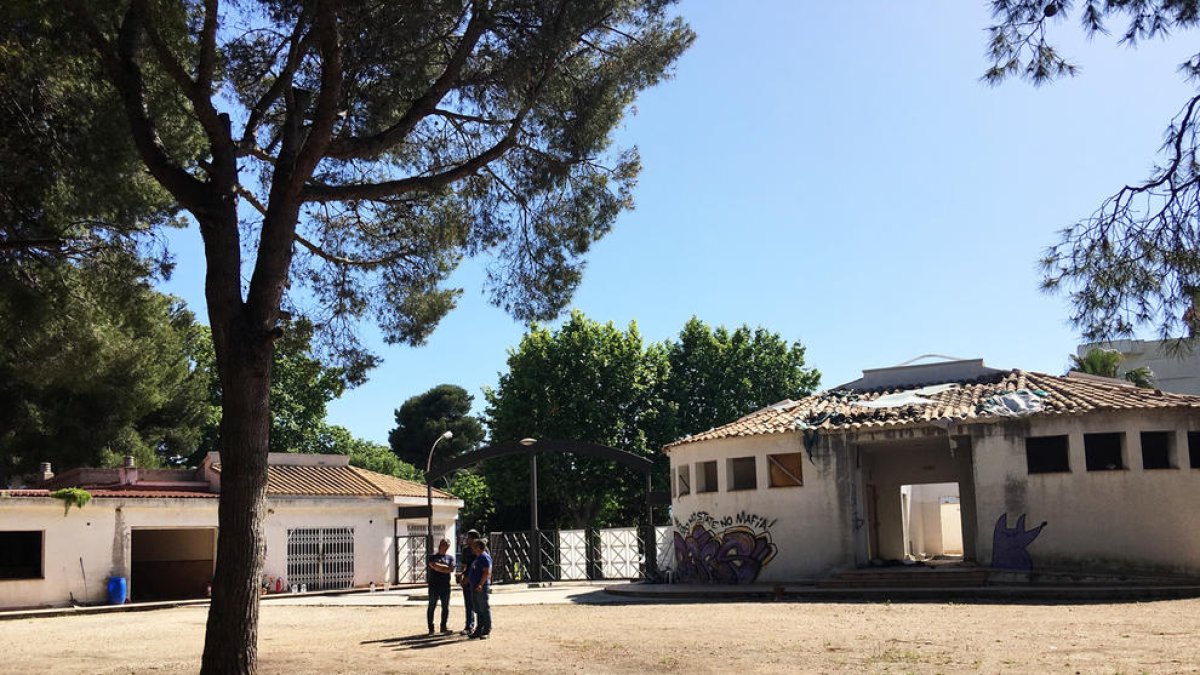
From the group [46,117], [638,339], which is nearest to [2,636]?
[46,117]

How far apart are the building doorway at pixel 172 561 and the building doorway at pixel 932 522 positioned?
22.6m

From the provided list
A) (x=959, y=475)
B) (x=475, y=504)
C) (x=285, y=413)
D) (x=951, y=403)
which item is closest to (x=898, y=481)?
(x=959, y=475)

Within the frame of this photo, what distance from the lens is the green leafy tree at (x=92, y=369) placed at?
1464 centimetres

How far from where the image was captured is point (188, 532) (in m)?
32.8

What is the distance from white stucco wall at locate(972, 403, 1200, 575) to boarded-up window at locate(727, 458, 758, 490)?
5696 millimetres

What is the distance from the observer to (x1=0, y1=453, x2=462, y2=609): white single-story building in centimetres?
2734

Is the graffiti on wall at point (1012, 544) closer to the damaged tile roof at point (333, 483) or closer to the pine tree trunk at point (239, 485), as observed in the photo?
the pine tree trunk at point (239, 485)

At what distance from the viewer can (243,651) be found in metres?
10.5

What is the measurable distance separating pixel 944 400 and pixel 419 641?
1556cm

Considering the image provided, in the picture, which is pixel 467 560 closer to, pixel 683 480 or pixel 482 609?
pixel 482 609

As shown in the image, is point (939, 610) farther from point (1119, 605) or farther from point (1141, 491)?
point (1141, 491)

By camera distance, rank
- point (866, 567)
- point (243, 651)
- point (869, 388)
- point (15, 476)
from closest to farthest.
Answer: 1. point (243, 651)
2. point (866, 567)
3. point (869, 388)
4. point (15, 476)

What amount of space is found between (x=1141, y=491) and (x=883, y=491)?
9.11 meters

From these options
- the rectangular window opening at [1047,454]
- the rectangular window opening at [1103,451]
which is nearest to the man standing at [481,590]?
the rectangular window opening at [1047,454]
